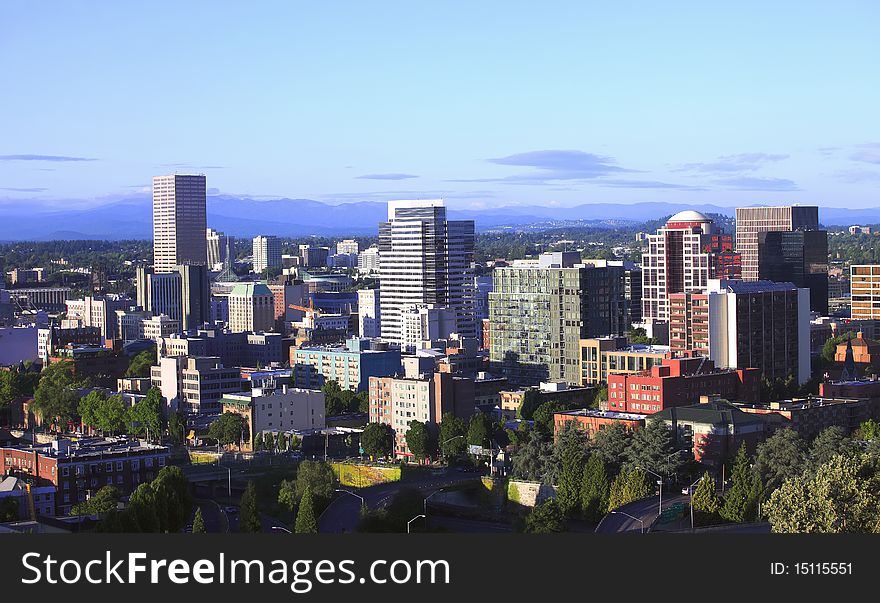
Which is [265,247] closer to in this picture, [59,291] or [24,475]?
[59,291]

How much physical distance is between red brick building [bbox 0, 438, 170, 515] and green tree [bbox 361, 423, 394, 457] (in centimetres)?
502

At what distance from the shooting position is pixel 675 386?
111ft

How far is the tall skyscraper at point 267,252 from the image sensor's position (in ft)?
393

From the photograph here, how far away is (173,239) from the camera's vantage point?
10138 cm

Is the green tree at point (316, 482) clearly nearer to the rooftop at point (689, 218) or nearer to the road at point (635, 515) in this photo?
the road at point (635, 515)

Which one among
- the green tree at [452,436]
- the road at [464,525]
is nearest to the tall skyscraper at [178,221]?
the green tree at [452,436]

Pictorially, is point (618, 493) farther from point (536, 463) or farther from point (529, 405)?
point (529, 405)

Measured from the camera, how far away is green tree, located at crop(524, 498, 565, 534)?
23.7 meters

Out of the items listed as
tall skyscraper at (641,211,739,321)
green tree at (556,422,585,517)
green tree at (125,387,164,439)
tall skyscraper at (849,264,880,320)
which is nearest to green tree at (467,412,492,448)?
green tree at (556,422,585,517)

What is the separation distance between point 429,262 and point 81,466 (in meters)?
29.4

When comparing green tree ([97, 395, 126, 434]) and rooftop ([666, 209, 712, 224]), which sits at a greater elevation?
rooftop ([666, 209, 712, 224])

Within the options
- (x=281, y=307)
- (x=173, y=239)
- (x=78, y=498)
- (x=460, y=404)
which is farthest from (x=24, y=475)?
(x=173, y=239)

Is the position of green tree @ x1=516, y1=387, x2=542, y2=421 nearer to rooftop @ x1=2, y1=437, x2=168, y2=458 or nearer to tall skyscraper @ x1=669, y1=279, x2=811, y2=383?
tall skyscraper @ x1=669, y1=279, x2=811, y2=383

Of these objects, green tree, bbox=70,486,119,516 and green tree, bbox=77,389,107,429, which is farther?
green tree, bbox=77,389,107,429
